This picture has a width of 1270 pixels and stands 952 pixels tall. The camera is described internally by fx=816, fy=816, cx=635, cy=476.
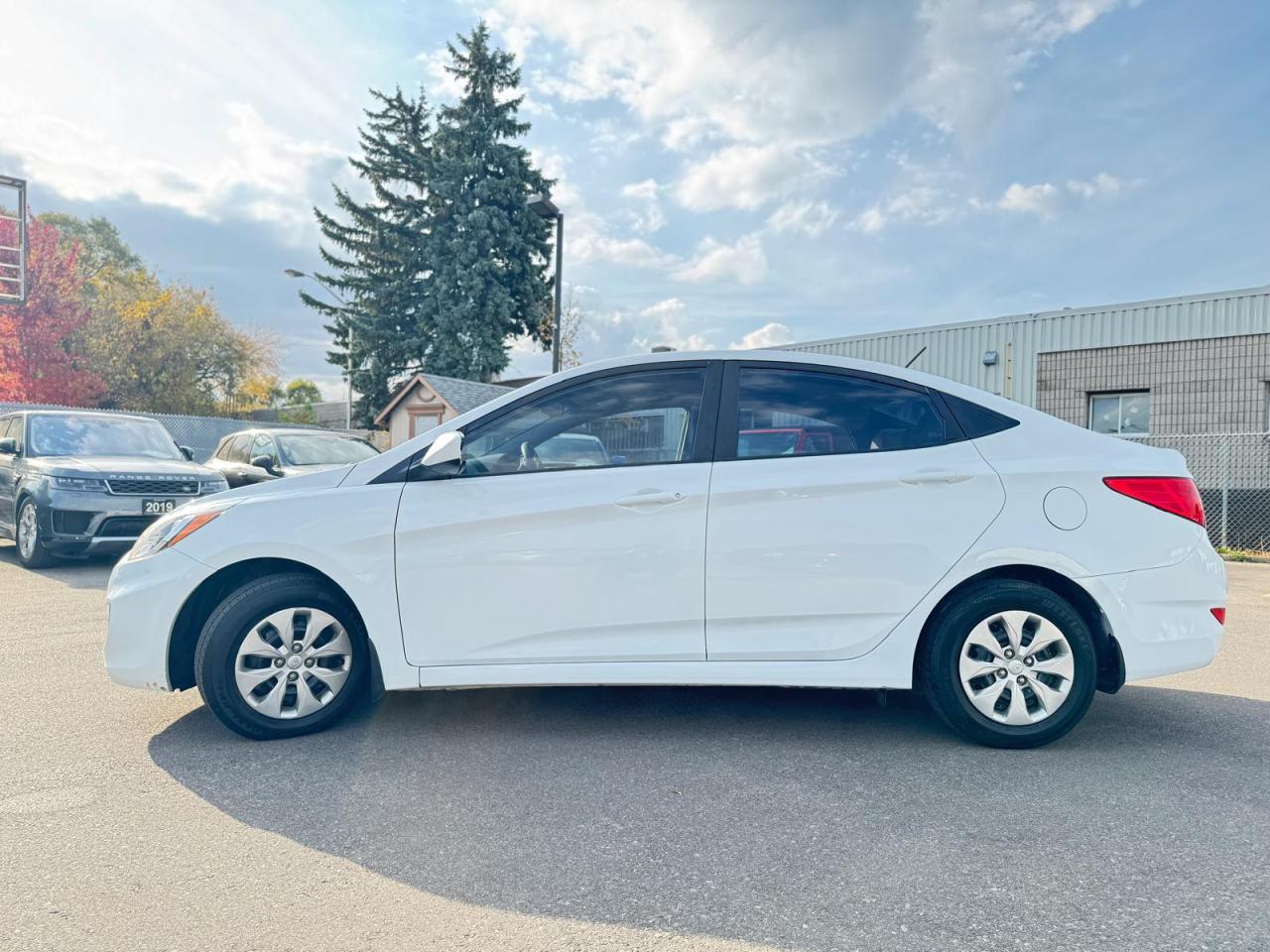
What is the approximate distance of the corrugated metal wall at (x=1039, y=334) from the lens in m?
14.1

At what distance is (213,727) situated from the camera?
3764 millimetres

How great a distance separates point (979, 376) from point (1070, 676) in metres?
15.1

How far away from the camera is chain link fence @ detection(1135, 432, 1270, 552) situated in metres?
13.1

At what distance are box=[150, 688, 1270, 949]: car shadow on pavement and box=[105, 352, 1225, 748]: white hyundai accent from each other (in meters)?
0.30

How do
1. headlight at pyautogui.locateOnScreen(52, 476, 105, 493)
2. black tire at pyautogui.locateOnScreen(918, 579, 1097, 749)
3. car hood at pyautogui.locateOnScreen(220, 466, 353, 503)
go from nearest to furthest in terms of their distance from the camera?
black tire at pyautogui.locateOnScreen(918, 579, 1097, 749), car hood at pyautogui.locateOnScreen(220, 466, 353, 503), headlight at pyautogui.locateOnScreen(52, 476, 105, 493)

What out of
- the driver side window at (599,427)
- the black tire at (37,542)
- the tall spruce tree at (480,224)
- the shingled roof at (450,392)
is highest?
the tall spruce tree at (480,224)

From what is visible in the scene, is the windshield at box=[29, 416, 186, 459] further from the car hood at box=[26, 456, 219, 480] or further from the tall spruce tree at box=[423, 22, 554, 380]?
the tall spruce tree at box=[423, 22, 554, 380]

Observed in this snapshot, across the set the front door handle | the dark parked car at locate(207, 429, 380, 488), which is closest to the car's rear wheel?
the dark parked car at locate(207, 429, 380, 488)

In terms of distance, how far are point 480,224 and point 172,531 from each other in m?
29.7

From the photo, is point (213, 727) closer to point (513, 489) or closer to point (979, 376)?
point (513, 489)

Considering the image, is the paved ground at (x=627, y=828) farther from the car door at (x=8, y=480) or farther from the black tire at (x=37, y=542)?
the car door at (x=8, y=480)

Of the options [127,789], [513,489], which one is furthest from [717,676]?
[127,789]

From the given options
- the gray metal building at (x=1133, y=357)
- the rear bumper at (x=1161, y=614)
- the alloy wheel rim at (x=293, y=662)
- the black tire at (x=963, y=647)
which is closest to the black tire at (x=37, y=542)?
the alloy wheel rim at (x=293, y=662)

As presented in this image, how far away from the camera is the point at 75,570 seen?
8.79 meters
